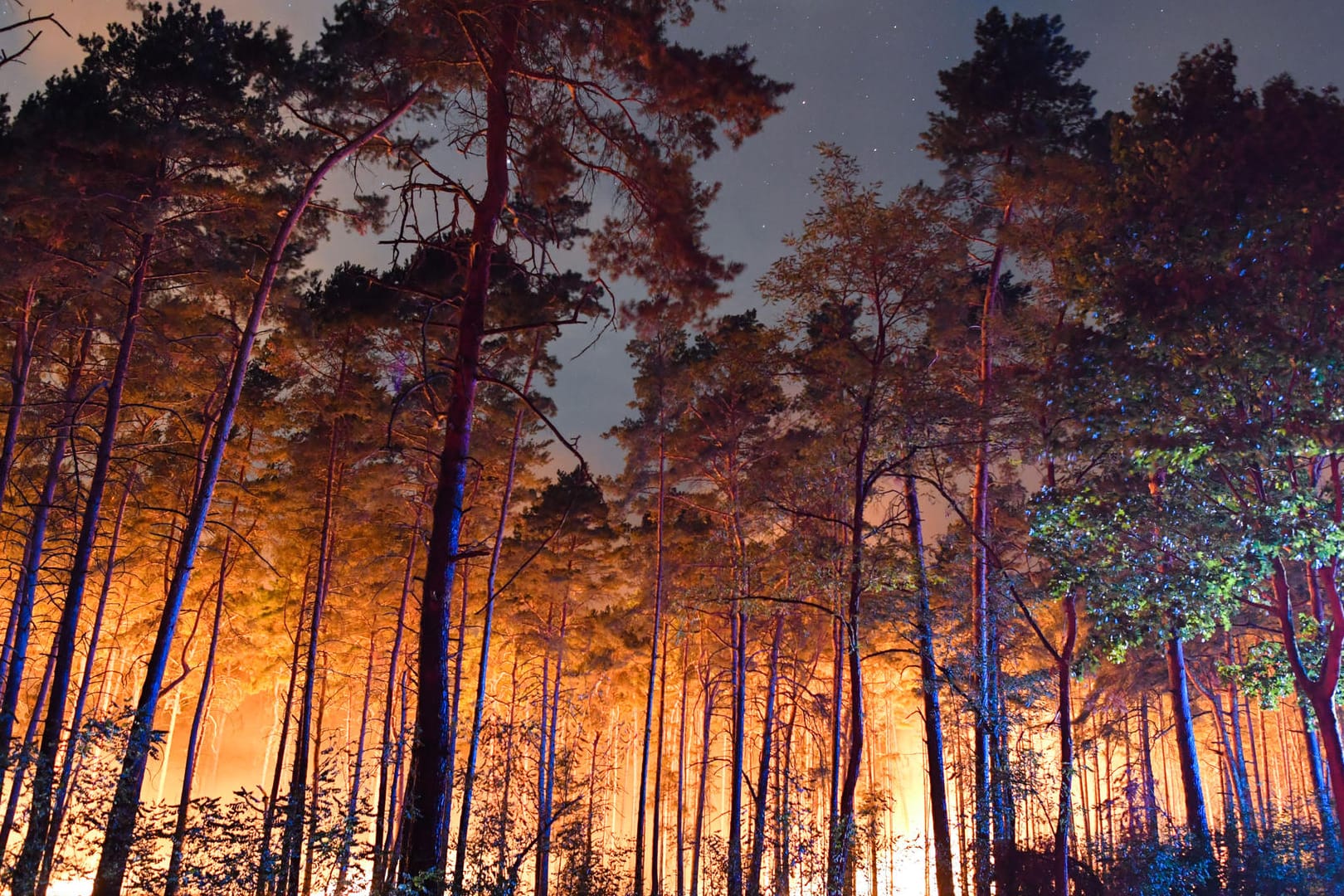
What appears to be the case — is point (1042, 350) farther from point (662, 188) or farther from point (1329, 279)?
point (662, 188)

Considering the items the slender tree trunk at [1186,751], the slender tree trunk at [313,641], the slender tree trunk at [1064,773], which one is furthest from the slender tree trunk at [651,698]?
the slender tree trunk at [1186,751]

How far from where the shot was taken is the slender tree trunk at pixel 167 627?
7.21 m

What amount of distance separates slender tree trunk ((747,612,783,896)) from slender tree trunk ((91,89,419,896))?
10059 mm

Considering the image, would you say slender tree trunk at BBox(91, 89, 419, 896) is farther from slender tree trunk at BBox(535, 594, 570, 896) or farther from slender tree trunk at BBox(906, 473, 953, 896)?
slender tree trunk at BBox(906, 473, 953, 896)

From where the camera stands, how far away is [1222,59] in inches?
428

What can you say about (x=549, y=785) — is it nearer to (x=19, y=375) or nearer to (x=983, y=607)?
(x=983, y=607)

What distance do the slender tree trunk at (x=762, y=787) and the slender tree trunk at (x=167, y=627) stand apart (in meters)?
10.1

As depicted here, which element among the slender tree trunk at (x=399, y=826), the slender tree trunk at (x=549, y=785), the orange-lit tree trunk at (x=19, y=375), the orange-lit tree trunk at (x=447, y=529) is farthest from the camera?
the slender tree trunk at (x=549, y=785)

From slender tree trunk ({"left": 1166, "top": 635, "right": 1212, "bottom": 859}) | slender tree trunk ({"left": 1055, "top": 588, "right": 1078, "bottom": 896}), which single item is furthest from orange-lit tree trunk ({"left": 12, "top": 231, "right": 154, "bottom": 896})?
slender tree trunk ({"left": 1166, "top": 635, "right": 1212, "bottom": 859})

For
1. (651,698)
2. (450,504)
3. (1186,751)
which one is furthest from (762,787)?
(450,504)

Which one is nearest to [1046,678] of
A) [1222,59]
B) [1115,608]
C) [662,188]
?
[1115,608]

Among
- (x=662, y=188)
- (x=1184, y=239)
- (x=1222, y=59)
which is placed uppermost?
(x=1222, y=59)

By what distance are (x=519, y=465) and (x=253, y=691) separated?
52.0 ft

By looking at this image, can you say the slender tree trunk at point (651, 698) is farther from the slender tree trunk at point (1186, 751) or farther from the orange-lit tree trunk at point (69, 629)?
the orange-lit tree trunk at point (69, 629)
